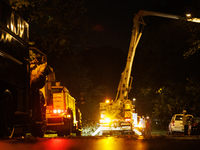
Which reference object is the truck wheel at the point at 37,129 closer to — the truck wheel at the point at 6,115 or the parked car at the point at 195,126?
the truck wheel at the point at 6,115

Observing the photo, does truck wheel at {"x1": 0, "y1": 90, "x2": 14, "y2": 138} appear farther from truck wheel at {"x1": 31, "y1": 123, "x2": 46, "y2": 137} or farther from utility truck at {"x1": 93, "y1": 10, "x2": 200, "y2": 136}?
utility truck at {"x1": 93, "y1": 10, "x2": 200, "y2": 136}

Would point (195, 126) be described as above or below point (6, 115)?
below

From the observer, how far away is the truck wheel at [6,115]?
1009cm

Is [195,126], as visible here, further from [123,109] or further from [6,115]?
[6,115]

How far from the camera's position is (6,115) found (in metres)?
10.4

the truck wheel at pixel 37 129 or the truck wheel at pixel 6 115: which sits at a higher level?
the truck wheel at pixel 6 115

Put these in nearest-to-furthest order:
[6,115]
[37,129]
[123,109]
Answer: [6,115], [37,129], [123,109]

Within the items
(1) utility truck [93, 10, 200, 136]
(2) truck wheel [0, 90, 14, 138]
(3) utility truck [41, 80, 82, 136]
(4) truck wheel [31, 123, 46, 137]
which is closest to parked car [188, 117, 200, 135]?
(1) utility truck [93, 10, 200, 136]

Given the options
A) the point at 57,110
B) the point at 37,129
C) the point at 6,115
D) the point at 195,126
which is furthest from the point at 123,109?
the point at 6,115

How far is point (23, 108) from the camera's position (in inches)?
465

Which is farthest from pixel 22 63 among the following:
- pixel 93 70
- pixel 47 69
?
pixel 93 70

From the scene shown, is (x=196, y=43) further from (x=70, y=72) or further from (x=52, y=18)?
(x=70, y=72)

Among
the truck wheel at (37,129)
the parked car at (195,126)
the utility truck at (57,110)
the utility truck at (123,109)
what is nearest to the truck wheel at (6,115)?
the truck wheel at (37,129)

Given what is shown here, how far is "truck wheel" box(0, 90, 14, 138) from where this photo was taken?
1009cm
